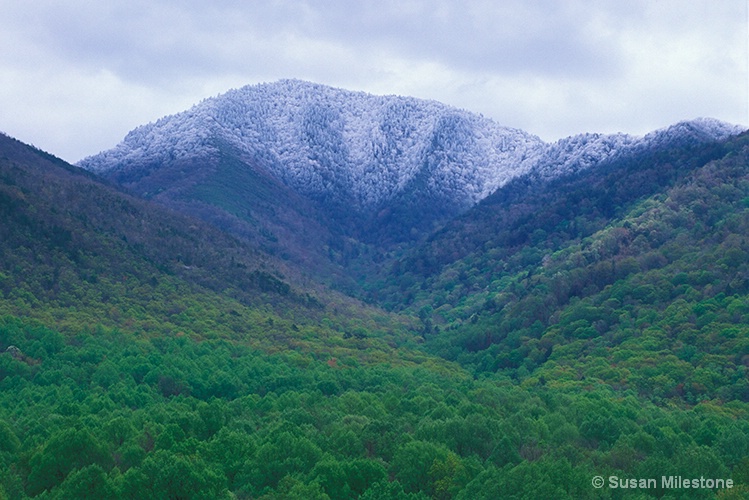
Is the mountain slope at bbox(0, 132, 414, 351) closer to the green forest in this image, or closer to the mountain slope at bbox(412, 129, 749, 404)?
the green forest

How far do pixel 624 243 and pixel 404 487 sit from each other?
10003cm

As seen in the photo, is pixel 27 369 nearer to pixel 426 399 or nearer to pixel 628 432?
pixel 426 399

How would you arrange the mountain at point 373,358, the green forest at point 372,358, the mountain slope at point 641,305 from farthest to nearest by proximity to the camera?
the mountain slope at point 641,305 < the green forest at point 372,358 < the mountain at point 373,358

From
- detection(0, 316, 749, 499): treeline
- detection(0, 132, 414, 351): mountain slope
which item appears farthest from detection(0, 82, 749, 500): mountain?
detection(0, 132, 414, 351): mountain slope

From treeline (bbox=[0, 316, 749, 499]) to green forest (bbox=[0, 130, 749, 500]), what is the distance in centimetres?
24

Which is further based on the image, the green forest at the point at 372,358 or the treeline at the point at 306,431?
the green forest at the point at 372,358

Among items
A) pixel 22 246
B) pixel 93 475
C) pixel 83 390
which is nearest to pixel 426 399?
pixel 83 390

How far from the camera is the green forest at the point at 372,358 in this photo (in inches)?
2442

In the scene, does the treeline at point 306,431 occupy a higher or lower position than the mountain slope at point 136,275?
lower

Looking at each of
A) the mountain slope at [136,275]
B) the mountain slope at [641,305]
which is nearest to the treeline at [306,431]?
the mountain slope at [641,305]

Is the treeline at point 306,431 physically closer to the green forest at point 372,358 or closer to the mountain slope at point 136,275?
the green forest at point 372,358

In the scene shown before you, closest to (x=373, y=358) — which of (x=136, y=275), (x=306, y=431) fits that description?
(x=136, y=275)

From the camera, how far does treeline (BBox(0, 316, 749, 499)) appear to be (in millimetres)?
58531

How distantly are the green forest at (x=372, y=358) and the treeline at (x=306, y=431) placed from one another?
0.24 meters
